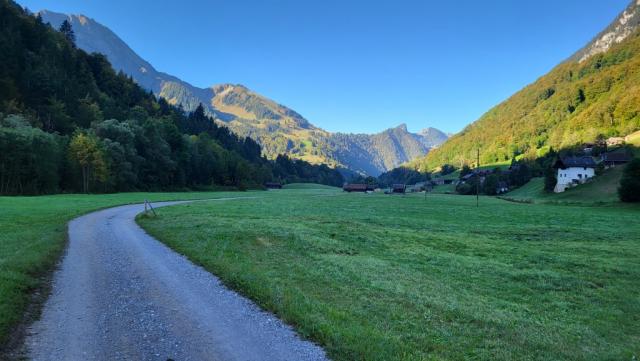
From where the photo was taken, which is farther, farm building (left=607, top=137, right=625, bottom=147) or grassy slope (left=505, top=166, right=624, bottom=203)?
farm building (left=607, top=137, right=625, bottom=147)

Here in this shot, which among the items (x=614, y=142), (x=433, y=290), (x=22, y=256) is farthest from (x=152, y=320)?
(x=614, y=142)

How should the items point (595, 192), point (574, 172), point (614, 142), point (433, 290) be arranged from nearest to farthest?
point (433, 290) → point (595, 192) → point (574, 172) → point (614, 142)

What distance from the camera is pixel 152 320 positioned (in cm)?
1070

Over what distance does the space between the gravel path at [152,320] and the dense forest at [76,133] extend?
82431 millimetres

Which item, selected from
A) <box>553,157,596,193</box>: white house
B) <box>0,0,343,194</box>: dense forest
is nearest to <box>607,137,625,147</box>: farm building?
<box>553,157,596,193</box>: white house

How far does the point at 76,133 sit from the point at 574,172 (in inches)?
6243

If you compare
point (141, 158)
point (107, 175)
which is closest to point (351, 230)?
point (107, 175)

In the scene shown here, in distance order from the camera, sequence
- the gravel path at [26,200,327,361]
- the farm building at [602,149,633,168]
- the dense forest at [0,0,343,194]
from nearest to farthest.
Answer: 1. the gravel path at [26,200,327,361]
2. the dense forest at [0,0,343,194]
3. the farm building at [602,149,633,168]

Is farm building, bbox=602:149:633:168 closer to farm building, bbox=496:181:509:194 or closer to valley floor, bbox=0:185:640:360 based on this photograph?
farm building, bbox=496:181:509:194

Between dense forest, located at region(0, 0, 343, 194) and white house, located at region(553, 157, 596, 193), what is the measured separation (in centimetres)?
12751

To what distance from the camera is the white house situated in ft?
429

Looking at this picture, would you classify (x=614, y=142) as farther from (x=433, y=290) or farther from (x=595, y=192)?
(x=433, y=290)

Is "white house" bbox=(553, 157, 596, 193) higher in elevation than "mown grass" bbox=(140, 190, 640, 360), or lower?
higher

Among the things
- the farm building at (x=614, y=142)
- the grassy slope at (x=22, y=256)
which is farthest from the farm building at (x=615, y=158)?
the grassy slope at (x=22, y=256)
